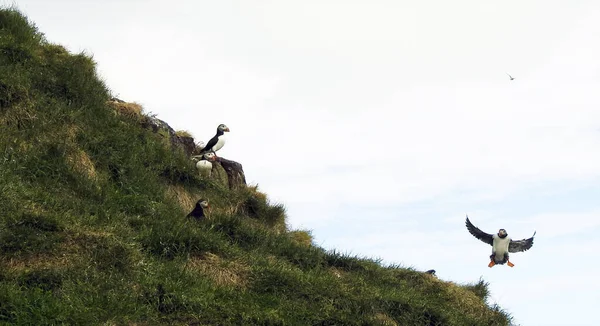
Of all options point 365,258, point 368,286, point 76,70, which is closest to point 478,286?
point 365,258

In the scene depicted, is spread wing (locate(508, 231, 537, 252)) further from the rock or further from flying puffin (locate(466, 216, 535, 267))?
the rock

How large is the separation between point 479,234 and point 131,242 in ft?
32.3

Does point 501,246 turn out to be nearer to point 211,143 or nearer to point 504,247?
point 504,247

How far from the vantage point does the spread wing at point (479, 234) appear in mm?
18062

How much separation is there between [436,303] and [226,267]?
3910 mm

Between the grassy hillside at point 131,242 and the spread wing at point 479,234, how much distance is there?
2.83 metres

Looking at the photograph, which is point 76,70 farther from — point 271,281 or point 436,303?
point 436,303

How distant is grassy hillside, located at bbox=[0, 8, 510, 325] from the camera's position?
32.5 feet

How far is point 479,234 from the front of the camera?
18.3 meters

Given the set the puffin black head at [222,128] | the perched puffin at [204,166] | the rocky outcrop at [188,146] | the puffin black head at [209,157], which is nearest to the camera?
the perched puffin at [204,166]

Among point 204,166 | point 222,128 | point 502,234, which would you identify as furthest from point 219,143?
point 502,234

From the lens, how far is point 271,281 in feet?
37.8

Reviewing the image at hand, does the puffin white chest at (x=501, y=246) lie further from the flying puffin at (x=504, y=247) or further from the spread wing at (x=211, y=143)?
the spread wing at (x=211, y=143)

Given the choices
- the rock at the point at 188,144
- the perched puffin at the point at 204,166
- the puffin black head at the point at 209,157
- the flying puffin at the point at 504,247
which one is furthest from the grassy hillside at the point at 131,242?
the flying puffin at the point at 504,247
